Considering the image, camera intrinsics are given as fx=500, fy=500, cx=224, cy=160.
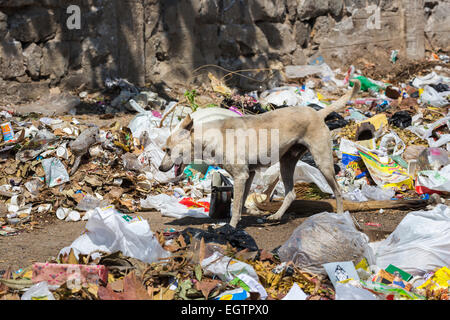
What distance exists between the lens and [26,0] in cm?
707

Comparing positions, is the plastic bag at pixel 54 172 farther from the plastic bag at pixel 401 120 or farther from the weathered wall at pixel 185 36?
the plastic bag at pixel 401 120

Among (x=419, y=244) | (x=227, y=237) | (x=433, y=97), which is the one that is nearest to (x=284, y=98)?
(x=433, y=97)

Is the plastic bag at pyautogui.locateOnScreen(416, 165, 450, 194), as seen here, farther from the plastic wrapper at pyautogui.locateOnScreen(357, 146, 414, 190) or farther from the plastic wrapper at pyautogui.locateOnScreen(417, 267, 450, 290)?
the plastic wrapper at pyautogui.locateOnScreen(417, 267, 450, 290)

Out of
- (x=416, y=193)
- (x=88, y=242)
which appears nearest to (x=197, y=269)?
(x=88, y=242)

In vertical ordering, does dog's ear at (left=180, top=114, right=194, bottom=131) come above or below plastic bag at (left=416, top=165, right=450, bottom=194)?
above

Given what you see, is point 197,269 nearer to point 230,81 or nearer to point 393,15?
point 230,81

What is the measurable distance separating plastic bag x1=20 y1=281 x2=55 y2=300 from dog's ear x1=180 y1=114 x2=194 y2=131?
1.86 metres

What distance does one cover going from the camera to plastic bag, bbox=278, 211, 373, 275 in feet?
10.6

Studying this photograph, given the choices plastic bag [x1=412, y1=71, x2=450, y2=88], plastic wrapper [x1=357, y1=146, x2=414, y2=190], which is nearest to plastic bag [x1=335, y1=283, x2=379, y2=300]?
plastic wrapper [x1=357, y1=146, x2=414, y2=190]

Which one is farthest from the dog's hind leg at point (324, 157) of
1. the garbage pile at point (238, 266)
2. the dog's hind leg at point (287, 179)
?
the garbage pile at point (238, 266)

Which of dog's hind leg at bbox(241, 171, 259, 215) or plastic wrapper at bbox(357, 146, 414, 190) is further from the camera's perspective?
plastic wrapper at bbox(357, 146, 414, 190)

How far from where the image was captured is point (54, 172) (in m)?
5.32
